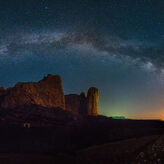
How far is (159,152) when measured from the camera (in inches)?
571

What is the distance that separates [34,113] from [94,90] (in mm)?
75383

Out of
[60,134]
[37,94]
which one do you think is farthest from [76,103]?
[60,134]

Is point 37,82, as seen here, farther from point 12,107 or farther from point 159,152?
point 159,152

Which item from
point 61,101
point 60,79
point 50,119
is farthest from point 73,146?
point 60,79

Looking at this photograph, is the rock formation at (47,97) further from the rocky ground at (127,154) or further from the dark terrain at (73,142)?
the rocky ground at (127,154)

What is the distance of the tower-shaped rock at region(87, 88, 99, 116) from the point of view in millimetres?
135250

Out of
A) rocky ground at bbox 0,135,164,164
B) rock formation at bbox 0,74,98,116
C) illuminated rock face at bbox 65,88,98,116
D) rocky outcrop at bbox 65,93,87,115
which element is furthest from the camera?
rocky outcrop at bbox 65,93,87,115

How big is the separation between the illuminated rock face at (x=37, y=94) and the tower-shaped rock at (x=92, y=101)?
32.2 m

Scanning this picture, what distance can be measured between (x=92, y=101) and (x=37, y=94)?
169ft

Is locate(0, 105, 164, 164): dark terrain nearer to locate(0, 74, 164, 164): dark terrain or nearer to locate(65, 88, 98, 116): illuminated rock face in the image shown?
locate(0, 74, 164, 164): dark terrain

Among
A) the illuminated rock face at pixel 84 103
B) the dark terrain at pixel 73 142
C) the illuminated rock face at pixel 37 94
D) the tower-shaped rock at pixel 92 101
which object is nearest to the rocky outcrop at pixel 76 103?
the illuminated rock face at pixel 84 103

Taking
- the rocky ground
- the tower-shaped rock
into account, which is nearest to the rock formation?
the tower-shaped rock

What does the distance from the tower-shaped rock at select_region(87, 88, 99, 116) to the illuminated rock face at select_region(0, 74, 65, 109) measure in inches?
1267

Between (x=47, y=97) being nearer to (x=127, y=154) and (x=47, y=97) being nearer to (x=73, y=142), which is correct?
(x=73, y=142)
